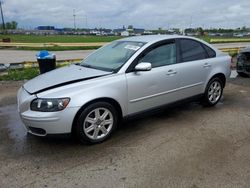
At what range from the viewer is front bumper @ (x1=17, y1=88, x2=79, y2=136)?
11.8 feet

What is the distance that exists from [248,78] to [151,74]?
18.6 ft

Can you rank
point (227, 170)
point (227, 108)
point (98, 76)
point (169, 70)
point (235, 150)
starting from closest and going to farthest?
point (227, 170) → point (235, 150) → point (98, 76) → point (169, 70) → point (227, 108)

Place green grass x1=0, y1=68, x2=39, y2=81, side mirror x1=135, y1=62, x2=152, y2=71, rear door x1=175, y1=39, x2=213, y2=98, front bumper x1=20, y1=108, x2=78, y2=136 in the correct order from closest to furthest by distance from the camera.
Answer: front bumper x1=20, y1=108, x2=78, y2=136
side mirror x1=135, y1=62, x2=152, y2=71
rear door x1=175, y1=39, x2=213, y2=98
green grass x1=0, y1=68, x2=39, y2=81

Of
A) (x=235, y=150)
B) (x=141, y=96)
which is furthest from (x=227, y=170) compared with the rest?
(x=141, y=96)

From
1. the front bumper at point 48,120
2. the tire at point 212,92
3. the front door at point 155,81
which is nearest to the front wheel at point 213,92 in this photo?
the tire at point 212,92

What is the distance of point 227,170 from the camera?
10.8 ft

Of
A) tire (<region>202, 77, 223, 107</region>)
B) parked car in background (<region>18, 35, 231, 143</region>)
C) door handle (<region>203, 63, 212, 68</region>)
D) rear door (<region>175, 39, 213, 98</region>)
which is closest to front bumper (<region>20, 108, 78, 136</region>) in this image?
parked car in background (<region>18, 35, 231, 143</region>)

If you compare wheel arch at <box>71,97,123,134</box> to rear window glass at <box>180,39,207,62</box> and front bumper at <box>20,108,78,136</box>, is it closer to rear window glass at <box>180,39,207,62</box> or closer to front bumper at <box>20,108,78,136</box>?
front bumper at <box>20,108,78,136</box>

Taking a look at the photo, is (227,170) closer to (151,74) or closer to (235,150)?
(235,150)

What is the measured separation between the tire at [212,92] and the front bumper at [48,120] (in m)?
3.00

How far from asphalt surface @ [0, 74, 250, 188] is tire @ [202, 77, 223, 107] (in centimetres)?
54

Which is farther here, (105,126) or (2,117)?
(2,117)

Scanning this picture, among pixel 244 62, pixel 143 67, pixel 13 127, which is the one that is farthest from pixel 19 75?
pixel 244 62

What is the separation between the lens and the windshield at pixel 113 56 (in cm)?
439
